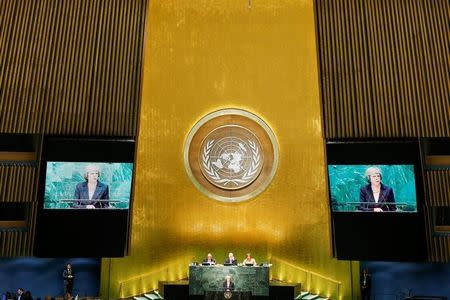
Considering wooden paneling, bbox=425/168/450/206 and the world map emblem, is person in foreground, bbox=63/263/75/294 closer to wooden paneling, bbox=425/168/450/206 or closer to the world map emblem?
the world map emblem

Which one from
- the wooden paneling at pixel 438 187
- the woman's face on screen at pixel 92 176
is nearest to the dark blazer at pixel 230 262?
the woman's face on screen at pixel 92 176

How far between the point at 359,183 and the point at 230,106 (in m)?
3.87

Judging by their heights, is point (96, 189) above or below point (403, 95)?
below

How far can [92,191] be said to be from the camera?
34.0ft

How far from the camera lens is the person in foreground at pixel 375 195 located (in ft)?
33.3

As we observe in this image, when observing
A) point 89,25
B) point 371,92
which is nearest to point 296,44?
point 371,92

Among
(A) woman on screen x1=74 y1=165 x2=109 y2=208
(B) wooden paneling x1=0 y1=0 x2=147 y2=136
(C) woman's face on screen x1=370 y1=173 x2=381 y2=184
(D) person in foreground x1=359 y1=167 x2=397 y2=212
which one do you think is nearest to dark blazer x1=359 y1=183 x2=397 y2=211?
(D) person in foreground x1=359 y1=167 x2=397 y2=212

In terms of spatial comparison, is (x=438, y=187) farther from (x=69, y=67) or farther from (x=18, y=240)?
(x=18, y=240)

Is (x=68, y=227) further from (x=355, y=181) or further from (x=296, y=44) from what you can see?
(x=296, y=44)

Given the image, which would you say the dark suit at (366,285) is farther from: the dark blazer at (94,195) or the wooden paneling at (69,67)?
the wooden paneling at (69,67)

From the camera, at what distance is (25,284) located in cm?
1083

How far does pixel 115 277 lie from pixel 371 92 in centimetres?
746

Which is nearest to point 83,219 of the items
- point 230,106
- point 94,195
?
point 94,195

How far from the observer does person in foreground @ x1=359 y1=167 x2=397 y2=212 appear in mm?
10164
